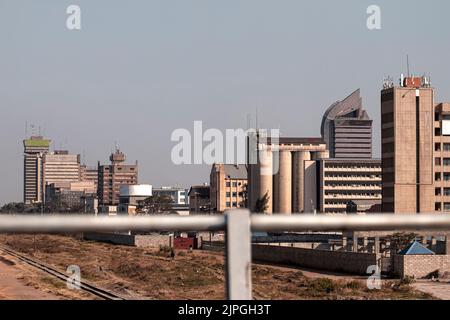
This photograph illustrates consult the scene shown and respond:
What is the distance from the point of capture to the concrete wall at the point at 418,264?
1983 inches

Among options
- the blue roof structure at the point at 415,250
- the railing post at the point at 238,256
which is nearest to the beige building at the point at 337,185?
the blue roof structure at the point at 415,250

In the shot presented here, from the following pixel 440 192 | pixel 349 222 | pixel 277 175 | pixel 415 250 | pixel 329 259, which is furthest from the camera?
pixel 277 175

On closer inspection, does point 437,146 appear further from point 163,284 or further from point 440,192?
point 163,284

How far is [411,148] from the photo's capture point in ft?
351

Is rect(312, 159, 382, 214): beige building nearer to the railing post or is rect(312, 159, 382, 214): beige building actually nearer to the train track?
the train track

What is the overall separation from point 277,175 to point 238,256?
17135 centimetres

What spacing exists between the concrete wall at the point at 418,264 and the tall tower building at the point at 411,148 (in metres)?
54.0

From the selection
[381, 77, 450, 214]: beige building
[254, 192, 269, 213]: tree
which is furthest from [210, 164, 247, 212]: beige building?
[381, 77, 450, 214]: beige building

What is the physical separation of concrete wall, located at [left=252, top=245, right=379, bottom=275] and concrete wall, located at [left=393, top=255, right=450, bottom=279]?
6.27 ft

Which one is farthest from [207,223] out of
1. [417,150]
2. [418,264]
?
[417,150]

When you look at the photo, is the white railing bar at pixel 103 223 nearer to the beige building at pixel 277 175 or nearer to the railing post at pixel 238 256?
the railing post at pixel 238 256

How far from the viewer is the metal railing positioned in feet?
10.5

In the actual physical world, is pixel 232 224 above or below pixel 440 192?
above
